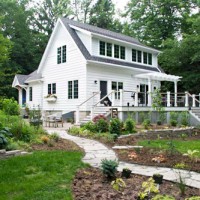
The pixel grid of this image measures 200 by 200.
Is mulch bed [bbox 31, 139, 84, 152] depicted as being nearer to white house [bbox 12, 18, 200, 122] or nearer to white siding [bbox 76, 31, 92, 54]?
white house [bbox 12, 18, 200, 122]

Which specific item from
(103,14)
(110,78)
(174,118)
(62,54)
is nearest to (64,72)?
(62,54)

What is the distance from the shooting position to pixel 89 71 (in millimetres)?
18047

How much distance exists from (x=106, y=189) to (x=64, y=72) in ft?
53.4

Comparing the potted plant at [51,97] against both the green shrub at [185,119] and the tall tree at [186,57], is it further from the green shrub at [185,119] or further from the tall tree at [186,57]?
the tall tree at [186,57]

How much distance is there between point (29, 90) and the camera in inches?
977

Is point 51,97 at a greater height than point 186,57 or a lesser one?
lesser

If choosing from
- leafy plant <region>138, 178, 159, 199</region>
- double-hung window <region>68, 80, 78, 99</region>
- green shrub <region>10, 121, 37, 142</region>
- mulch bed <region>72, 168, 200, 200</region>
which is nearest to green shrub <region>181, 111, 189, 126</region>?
double-hung window <region>68, 80, 78, 99</region>

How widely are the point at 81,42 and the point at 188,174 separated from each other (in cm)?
1548

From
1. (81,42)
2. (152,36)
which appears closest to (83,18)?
(152,36)

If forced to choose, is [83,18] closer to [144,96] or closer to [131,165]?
[144,96]

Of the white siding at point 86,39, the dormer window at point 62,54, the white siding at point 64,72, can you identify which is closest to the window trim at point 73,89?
the white siding at point 64,72

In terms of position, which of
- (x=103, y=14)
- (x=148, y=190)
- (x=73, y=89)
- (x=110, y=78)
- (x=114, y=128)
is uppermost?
(x=103, y=14)

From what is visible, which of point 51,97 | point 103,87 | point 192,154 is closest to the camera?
point 192,154

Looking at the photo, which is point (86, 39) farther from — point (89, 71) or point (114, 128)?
point (114, 128)
